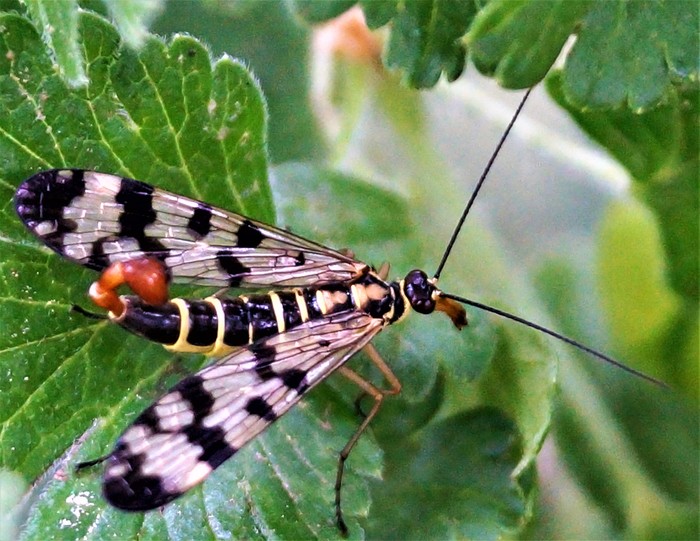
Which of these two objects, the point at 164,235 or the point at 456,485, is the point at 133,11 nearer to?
the point at 164,235

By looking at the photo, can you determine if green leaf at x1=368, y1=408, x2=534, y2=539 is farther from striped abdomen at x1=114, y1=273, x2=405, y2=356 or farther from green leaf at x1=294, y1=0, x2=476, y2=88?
green leaf at x1=294, y1=0, x2=476, y2=88

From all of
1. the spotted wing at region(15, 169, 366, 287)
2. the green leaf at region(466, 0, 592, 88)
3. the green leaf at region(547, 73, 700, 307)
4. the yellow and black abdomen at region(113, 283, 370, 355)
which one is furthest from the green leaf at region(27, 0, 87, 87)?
the green leaf at region(547, 73, 700, 307)

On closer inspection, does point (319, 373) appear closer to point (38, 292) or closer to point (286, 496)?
point (286, 496)

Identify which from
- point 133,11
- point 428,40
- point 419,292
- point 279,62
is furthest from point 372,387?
point 279,62

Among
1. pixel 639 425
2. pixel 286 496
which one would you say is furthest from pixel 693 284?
pixel 286 496

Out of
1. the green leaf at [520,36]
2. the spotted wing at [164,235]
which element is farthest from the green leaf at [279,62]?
the green leaf at [520,36]

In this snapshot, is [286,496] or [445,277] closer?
[286,496]

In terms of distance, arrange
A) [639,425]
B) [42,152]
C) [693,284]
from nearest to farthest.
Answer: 1. [42,152]
2. [693,284]
3. [639,425]
